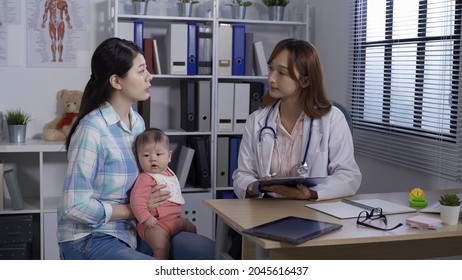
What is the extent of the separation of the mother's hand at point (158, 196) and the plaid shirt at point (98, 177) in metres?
0.08

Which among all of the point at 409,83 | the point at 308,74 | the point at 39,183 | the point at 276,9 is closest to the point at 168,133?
the point at 39,183

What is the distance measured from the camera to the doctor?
244cm

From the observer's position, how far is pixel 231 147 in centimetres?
401

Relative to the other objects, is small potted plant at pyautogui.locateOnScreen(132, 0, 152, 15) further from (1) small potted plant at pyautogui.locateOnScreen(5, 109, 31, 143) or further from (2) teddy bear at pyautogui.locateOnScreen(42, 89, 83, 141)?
(1) small potted plant at pyautogui.locateOnScreen(5, 109, 31, 143)

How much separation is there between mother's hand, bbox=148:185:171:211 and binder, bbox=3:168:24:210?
164cm

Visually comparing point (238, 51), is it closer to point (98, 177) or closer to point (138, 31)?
point (138, 31)

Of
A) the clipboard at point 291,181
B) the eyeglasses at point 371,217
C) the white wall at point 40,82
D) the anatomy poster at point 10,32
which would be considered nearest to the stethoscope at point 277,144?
the clipboard at point 291,181

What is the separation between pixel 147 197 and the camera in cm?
214

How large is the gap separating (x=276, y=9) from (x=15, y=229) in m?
2.06

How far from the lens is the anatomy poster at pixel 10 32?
378 centimetres

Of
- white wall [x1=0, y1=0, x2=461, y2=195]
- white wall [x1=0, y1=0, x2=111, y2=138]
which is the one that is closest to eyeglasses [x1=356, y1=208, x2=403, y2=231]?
white wall [x1=0, y1=0, x2=461, y2=195]

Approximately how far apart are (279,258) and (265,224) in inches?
4.3
